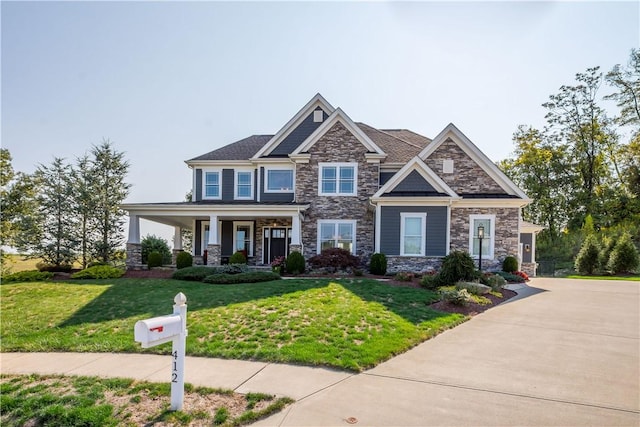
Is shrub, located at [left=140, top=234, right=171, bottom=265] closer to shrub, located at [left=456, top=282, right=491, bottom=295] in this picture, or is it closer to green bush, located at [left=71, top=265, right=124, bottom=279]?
green bush, located at [left=71, top=265, right=124, bottom=279]

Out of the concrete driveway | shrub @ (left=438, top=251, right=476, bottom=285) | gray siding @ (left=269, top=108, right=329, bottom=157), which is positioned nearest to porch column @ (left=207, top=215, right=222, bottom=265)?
gray siding @ (left=269, top=108, right=329, bottom=157)

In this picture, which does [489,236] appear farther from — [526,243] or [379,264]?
[526,243]

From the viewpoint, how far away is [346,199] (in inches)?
758

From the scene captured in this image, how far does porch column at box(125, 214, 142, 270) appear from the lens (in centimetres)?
1775

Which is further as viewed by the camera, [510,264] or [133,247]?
[133,247]

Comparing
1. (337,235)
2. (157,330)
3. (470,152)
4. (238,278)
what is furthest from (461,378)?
(470,152)

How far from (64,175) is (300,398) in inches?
866

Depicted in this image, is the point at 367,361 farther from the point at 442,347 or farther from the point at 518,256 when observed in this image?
the point at 518,256

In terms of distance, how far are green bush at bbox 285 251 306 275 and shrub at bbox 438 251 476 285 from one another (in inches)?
244

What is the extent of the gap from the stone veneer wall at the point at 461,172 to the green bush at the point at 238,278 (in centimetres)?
994

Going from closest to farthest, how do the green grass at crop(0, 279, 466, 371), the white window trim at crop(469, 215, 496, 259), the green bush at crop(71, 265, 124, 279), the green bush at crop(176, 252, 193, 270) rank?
the green grass at crop(0, 279, 466, 371)
the green bush at crop(71, 265, 124, 279)
the white window trim at crop(469, 215, 496, 259)
the green bush at crop(176, 252, 193, 270)

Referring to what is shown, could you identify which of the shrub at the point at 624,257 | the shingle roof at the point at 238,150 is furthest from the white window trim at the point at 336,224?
the shrub at the point at 624,257

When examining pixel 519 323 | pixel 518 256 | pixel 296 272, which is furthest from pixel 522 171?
pixel 519 323

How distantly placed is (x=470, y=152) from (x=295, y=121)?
950 cm
